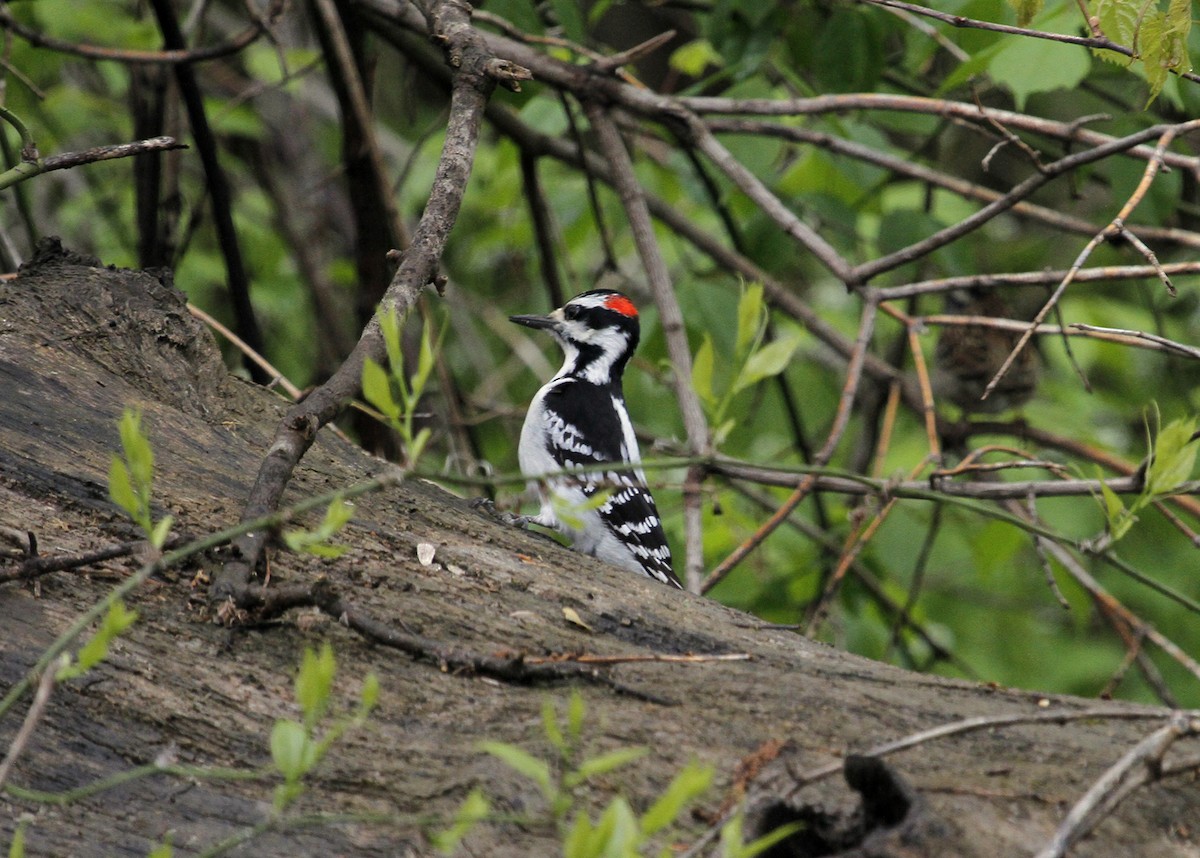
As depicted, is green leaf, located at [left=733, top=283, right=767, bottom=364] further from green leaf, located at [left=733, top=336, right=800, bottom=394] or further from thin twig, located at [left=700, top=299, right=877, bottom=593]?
thin twig, located at [left=700, top=299, right=877, bottom=593]

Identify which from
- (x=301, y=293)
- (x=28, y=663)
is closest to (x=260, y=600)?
(x=28, y=663)

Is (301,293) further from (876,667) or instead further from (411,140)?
(876,667)

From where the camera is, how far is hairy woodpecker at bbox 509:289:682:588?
4.29m

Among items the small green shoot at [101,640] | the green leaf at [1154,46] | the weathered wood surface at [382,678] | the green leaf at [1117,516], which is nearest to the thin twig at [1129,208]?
the green leaf at [1154,46]

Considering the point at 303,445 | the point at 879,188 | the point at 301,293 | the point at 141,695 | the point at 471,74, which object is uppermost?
the point at 471,74

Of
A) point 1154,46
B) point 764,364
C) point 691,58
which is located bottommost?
point 764,364

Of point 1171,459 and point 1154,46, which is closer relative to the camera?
point 1171,459

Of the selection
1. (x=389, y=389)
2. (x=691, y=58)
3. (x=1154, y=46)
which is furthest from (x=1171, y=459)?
(x=691, y=58)

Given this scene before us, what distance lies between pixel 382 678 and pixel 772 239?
3235 mm

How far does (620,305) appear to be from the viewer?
199 inches

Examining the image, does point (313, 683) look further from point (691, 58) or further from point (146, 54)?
point (691, 58)

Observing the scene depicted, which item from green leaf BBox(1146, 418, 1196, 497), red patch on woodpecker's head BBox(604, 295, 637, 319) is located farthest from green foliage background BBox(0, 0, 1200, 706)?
green leaf BBox(1146, 418, 1196, 497)

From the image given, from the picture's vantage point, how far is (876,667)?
2307 mm

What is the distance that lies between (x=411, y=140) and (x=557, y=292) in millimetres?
2975
